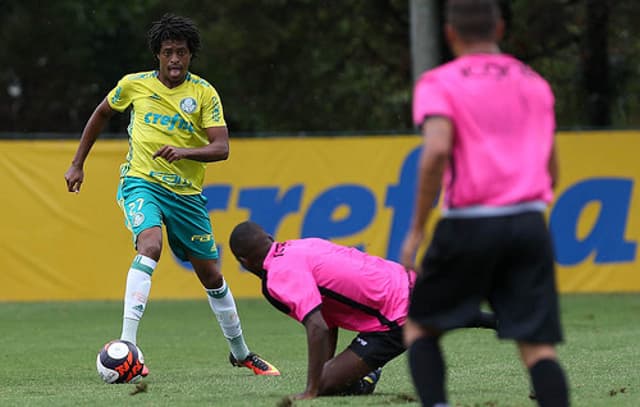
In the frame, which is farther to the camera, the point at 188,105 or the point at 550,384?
the point at 188,105

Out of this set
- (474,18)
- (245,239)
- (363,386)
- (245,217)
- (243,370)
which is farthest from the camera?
(245,217)

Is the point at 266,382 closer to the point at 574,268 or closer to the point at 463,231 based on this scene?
the point at 463,231

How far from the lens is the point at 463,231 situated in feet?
16.3

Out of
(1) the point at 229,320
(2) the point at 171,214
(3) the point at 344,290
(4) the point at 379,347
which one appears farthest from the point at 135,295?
(4) the point at 379,347

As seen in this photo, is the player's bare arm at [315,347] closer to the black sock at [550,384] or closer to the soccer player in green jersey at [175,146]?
the black sock at [550,384]

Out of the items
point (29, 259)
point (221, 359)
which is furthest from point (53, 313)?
point (221, 359)

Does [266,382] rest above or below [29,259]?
above

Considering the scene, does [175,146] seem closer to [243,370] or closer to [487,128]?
[243,370]

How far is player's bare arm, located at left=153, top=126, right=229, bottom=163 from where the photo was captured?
822 centimetres

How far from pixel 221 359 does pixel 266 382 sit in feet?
6.03

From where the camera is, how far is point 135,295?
8.27 meters

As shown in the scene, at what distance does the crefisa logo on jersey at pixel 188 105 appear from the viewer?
8750 mm

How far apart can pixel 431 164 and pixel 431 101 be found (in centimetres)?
24

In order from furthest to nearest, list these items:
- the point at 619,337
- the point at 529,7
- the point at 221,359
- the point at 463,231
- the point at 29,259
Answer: the point at 529,7
the point at 29,259
the point at 619,337
the point at 221,359
the point at 463,231
